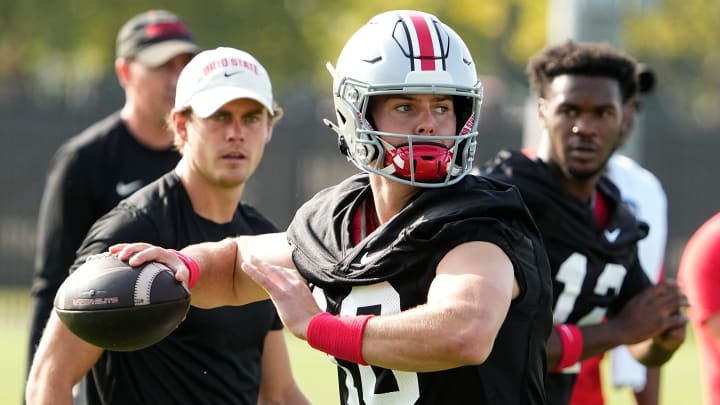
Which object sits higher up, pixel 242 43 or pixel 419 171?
pixel 242 43

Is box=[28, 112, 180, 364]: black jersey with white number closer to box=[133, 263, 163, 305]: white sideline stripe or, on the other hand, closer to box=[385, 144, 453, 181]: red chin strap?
box=[133, 263, 163, 305]: white sideline stripe

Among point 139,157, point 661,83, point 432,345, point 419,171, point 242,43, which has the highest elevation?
point 661,83

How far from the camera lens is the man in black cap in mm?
6363

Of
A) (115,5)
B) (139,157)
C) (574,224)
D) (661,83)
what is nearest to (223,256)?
Result: (574,224)

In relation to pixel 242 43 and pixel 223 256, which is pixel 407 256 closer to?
pixel 223 256

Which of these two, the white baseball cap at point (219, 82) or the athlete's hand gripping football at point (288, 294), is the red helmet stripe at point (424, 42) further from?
the white baseball cap at point (219, 82)

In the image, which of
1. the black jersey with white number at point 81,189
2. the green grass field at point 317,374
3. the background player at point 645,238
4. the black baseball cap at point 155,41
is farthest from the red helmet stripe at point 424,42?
the green grass field at point 317,374

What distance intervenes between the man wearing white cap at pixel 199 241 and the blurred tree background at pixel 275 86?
897cm

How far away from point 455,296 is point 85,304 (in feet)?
3.66

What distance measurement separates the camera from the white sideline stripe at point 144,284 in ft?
12.7

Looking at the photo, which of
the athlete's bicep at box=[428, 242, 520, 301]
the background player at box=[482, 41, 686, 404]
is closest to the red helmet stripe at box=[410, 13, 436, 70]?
the athlete's bicep at box=[428, 242, 520, 301]

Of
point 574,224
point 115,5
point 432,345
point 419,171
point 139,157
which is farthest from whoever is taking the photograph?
point 115,5

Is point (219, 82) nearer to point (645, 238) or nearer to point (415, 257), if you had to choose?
point (415, 257)

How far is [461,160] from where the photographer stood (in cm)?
390
